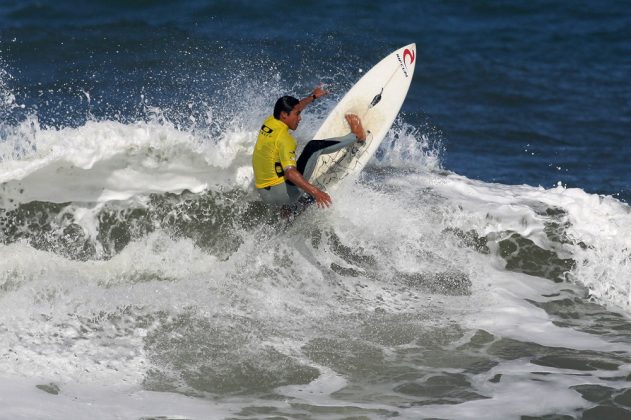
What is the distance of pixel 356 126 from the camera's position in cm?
905

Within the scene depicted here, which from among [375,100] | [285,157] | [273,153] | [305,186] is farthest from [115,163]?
[375,100]

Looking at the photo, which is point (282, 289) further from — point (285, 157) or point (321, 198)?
point (285, 157)

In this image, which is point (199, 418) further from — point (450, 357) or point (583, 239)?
point (583, 239)

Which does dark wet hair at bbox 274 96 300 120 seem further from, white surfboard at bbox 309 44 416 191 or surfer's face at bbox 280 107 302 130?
white surfboard at bbox 309 44 416 191

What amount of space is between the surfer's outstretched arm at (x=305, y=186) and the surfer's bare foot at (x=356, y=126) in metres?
1.32

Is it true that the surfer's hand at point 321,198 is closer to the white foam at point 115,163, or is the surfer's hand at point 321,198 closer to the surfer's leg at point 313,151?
the surfer's leg at point 313,151

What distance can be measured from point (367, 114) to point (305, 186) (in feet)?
5.85

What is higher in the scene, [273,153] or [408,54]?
[408,54]

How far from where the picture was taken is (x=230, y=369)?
635 centimetres

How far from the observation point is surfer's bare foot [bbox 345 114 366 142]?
903cm

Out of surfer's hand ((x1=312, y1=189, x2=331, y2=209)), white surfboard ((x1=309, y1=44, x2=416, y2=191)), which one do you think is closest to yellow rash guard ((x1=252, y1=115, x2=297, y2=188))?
surfer's hand ((x1=312, y1=189, x2=331, y2=209))

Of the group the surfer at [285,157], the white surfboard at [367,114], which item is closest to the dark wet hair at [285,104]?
the surfer at [285,157]

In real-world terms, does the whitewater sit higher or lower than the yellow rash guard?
lower

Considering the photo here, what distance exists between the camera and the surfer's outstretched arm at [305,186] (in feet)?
25.8
